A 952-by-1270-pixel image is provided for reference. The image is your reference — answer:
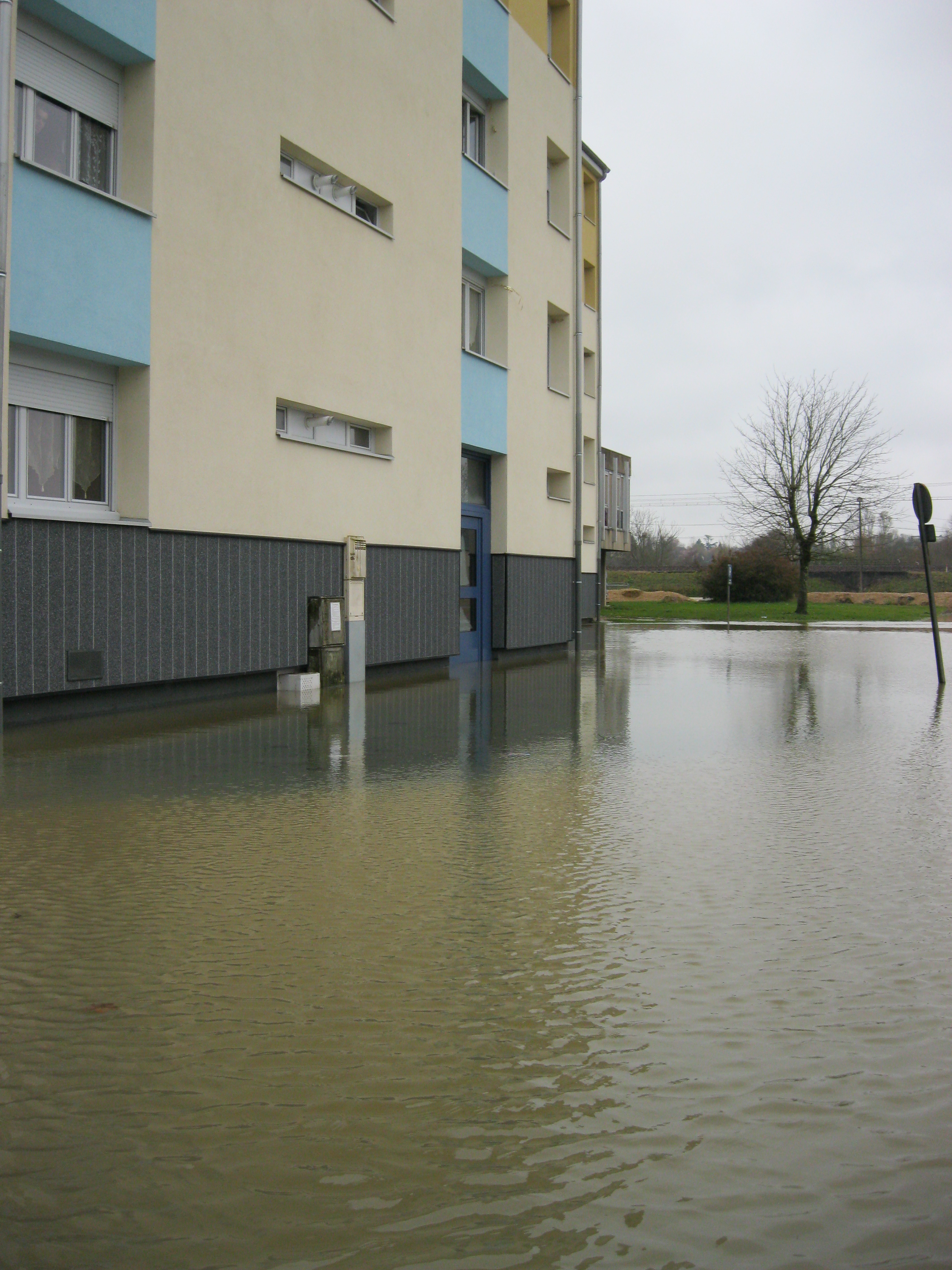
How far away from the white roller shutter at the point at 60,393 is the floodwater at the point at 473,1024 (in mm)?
4703

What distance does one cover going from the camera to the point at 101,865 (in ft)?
A: 16.7

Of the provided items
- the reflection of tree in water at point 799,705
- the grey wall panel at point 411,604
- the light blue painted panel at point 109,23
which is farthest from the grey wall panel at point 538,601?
the light blue painted panel at point 109,23

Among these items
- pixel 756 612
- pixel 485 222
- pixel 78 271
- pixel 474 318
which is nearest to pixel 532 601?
pixel 474 318

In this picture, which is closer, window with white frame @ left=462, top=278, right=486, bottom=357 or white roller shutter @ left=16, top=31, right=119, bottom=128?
white roller shutter @ left=16, top=31, right=119, bottom=128

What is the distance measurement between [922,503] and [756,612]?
35514 millimetres

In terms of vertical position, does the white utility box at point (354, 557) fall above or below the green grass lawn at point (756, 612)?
above

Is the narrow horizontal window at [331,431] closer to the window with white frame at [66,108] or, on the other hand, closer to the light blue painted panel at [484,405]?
the light blue painted panel at [484,405]

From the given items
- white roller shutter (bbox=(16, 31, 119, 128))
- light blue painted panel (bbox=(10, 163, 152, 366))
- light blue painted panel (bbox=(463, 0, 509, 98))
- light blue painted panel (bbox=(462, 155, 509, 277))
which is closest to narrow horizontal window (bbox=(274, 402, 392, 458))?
light blue painted panel (bbox=(10, 163, 152, 366))

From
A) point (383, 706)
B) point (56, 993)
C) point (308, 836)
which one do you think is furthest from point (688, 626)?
point (56, 993)

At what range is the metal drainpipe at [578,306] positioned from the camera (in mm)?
24047

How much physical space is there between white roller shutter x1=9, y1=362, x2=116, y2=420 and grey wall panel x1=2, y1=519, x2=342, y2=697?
4.17 ft

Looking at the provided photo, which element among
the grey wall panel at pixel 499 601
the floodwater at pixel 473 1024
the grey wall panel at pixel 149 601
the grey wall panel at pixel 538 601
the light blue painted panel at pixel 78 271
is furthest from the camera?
the grey wall panel at pixel 538 601

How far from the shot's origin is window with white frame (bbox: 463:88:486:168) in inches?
798

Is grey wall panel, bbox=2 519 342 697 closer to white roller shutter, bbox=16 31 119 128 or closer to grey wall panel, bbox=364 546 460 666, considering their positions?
grey wall panel, bbox=364 546 460 666
